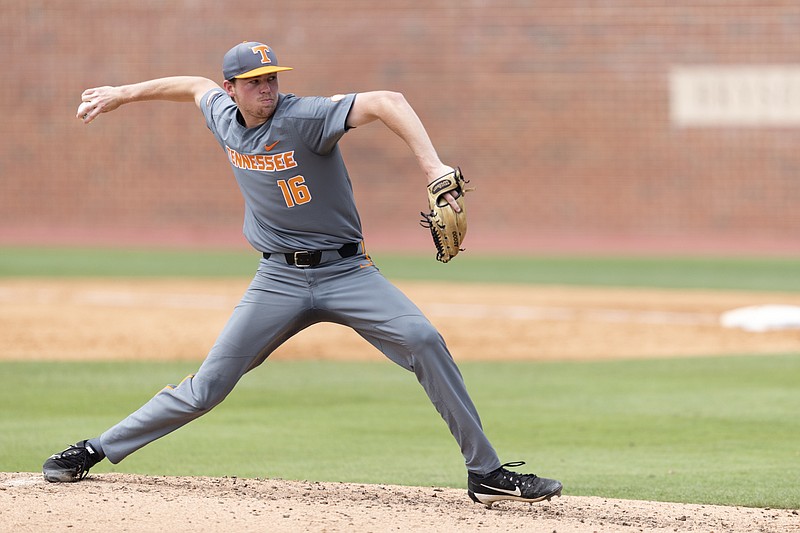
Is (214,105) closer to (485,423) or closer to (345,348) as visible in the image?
(485,423)

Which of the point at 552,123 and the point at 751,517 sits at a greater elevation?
the point at 552,123

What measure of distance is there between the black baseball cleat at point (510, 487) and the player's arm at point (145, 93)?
7.61 feet

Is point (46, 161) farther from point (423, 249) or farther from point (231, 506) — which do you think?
point (231, 506)

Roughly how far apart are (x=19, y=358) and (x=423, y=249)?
16811 millimetres

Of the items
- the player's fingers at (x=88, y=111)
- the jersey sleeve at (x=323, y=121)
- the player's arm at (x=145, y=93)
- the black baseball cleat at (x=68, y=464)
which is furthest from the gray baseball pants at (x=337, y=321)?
the player's fingers at (x=88, y=111)

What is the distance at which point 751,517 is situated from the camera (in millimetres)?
5672

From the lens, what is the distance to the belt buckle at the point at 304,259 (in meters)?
5.65

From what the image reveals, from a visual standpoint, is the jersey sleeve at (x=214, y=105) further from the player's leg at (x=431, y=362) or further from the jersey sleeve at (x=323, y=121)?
the player's leg at (x=431, y=362)

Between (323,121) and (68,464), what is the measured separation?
2.08 m

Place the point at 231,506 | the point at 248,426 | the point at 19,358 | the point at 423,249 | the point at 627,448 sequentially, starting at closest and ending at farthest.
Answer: the point at 231,506
the point at 627,448
the point at 248,426
the point at 19,358
the point at 423,249

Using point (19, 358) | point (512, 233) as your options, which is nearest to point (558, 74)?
point (512, 233)

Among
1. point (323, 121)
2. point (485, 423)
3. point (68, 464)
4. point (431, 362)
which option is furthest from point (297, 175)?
point (485, 423)

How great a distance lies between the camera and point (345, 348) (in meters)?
13.6

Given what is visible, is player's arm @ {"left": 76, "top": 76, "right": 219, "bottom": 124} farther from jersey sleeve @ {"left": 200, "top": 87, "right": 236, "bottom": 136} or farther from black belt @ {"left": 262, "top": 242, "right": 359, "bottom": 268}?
black belt @ {"left": 262, "top": 242, "right": 359, "bottom": 268}
